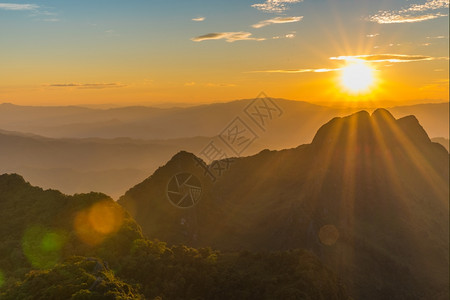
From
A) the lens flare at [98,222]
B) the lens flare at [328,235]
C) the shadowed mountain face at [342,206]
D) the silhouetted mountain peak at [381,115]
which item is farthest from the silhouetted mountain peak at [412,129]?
the lens flare at [98,222]

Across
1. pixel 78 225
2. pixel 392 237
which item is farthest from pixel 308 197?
pixel 78 225

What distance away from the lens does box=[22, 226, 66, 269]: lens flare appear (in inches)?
1484

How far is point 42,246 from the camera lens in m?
40.1

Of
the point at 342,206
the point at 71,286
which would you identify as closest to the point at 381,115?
the point at 342,206

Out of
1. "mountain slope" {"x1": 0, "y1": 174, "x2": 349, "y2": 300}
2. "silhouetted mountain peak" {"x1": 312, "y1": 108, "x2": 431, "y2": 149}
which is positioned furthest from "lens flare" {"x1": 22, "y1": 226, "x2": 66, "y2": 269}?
"silhouetted mountain peak" {"x1": 312, "y1": 108, "x2": 431, "y2": 149}

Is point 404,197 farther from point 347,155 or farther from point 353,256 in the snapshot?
point 353,256

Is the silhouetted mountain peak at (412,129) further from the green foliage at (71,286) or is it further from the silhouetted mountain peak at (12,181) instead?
the green foliage at (71,286)

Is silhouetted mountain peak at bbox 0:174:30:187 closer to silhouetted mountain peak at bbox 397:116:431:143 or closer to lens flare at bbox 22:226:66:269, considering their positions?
lens flare at bbox 22:226:66:269

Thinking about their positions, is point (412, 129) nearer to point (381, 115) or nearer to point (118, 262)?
point (381, 115)

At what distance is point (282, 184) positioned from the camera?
348 feet

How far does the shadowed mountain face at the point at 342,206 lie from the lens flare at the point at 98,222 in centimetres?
3301

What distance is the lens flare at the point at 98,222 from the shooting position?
4034 cm

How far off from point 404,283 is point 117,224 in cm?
6398

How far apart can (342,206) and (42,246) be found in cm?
7626
